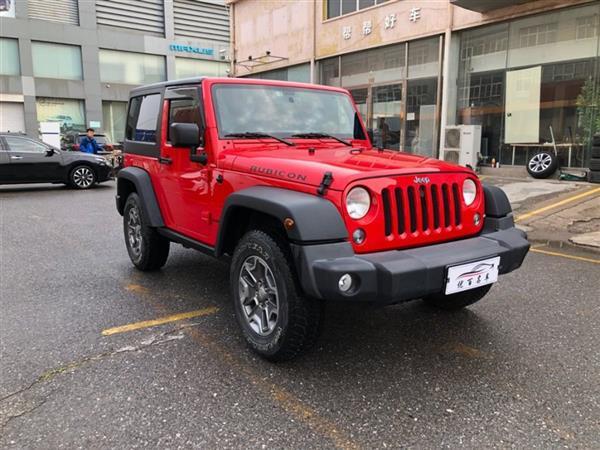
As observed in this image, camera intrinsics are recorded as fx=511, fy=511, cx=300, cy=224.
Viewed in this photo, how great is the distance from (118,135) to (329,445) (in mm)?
36871

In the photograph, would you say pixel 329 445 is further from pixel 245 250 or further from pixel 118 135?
pixel 118 135

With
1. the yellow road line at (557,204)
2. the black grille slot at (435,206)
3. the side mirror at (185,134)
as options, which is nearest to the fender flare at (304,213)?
the black grille slot at (435,206)

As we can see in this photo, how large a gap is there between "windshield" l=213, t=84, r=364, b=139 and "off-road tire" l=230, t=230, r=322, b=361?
119 centimetres

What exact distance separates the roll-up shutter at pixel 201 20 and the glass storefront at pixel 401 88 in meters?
22.8

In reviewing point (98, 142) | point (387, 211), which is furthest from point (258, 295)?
point (98, 142)

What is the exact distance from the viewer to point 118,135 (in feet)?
119

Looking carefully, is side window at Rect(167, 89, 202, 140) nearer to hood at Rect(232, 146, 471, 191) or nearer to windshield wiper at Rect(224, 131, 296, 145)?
windshield wiper at Rect(224, 131, 296, 145)

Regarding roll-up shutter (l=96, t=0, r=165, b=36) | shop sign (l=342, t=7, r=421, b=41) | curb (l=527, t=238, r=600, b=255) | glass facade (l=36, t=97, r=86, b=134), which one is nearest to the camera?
curb (l=527, t=238, r=600, b=255)

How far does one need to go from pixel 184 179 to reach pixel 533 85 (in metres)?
11.2

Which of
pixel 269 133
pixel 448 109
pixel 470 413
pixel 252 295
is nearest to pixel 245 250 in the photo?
pixel 252 295

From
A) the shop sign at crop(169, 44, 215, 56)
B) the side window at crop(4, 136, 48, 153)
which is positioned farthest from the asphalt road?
the shop sign at crop(169, 44, 215, 56)

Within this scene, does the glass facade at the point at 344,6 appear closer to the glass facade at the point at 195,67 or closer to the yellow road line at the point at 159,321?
the yellow road line at the point at 159,321

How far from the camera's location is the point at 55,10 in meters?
32.2

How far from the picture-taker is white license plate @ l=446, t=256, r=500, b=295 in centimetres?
302
